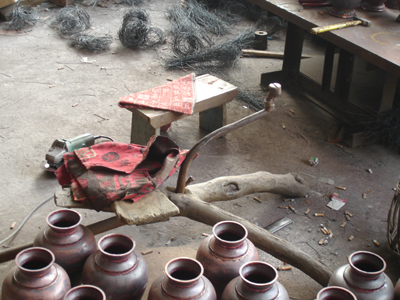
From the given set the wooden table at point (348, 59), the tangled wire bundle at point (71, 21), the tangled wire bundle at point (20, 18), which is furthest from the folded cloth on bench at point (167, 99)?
the tangled wire bundle at point (20, 18)

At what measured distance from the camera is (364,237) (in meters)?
3.48

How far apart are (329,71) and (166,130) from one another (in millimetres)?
2228

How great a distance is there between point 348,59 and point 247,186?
7.98ft

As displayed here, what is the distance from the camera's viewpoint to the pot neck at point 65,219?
2.37m

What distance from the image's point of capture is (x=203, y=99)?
13.8ft

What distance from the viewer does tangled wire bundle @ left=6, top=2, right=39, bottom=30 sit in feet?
23.6

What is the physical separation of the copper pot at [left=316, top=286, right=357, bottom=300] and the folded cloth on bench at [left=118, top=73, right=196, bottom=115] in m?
2.34

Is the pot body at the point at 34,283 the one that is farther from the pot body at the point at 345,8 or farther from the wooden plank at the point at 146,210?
the pot body at the point at 345,8

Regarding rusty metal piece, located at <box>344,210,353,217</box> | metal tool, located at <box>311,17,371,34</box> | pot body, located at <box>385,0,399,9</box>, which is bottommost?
rusty metal piece, located at <box>344,210,353,217</box>

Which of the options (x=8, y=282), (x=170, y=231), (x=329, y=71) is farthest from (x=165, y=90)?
(x=8, y=282)

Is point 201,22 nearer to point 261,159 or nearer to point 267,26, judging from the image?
point 267,26

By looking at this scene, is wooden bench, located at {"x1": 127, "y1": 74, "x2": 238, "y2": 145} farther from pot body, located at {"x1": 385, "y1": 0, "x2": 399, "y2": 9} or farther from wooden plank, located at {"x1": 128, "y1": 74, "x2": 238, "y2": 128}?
pot body, located at {"x1": 385, "y1": 0, "x2": 399, "y2": 9}

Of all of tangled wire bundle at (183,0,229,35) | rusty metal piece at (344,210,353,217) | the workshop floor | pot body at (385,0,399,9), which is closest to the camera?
the workshop floor

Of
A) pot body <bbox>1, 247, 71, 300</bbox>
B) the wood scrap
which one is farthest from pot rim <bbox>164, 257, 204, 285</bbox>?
the wood scrap
